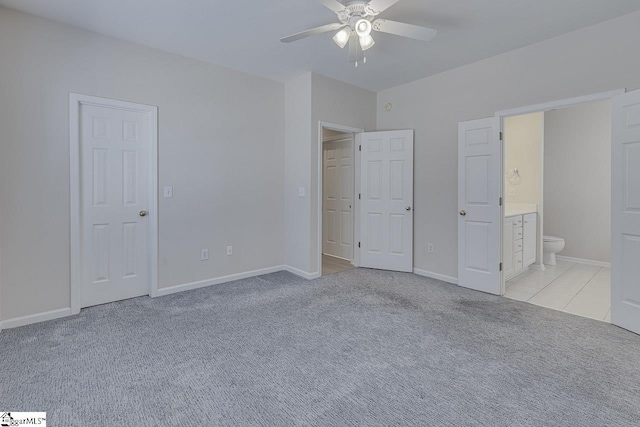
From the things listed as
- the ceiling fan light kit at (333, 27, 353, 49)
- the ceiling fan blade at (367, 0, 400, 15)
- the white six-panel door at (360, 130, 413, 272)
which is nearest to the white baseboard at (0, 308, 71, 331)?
the ceiling fan light kit at (333, 27, 353, 49)

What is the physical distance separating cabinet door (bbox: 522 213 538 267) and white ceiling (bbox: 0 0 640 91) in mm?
2384

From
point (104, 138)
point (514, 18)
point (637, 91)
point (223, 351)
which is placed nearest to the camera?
point (223, 351)

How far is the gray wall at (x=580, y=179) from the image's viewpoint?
477 centimetres

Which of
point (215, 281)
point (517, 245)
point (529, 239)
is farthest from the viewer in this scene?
point (529, 239)

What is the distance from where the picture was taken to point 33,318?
272 cm

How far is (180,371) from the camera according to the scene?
201cm

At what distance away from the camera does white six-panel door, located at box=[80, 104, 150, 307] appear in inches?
119

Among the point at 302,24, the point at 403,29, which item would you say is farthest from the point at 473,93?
the point at 302,24

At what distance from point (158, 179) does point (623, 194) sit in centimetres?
443

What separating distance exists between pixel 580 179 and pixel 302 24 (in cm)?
504

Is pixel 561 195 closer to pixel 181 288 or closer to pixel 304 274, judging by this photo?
pixel 304 274

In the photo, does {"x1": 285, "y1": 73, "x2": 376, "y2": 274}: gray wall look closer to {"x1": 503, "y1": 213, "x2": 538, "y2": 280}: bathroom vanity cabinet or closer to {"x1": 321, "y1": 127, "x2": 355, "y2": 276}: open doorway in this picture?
{"x1": 321, "y1": 127, "x2": 355, "y2": 276}: open doorway

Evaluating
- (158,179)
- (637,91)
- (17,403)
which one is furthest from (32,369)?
(637,91)

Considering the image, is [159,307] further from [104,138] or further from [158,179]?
[104,138]
